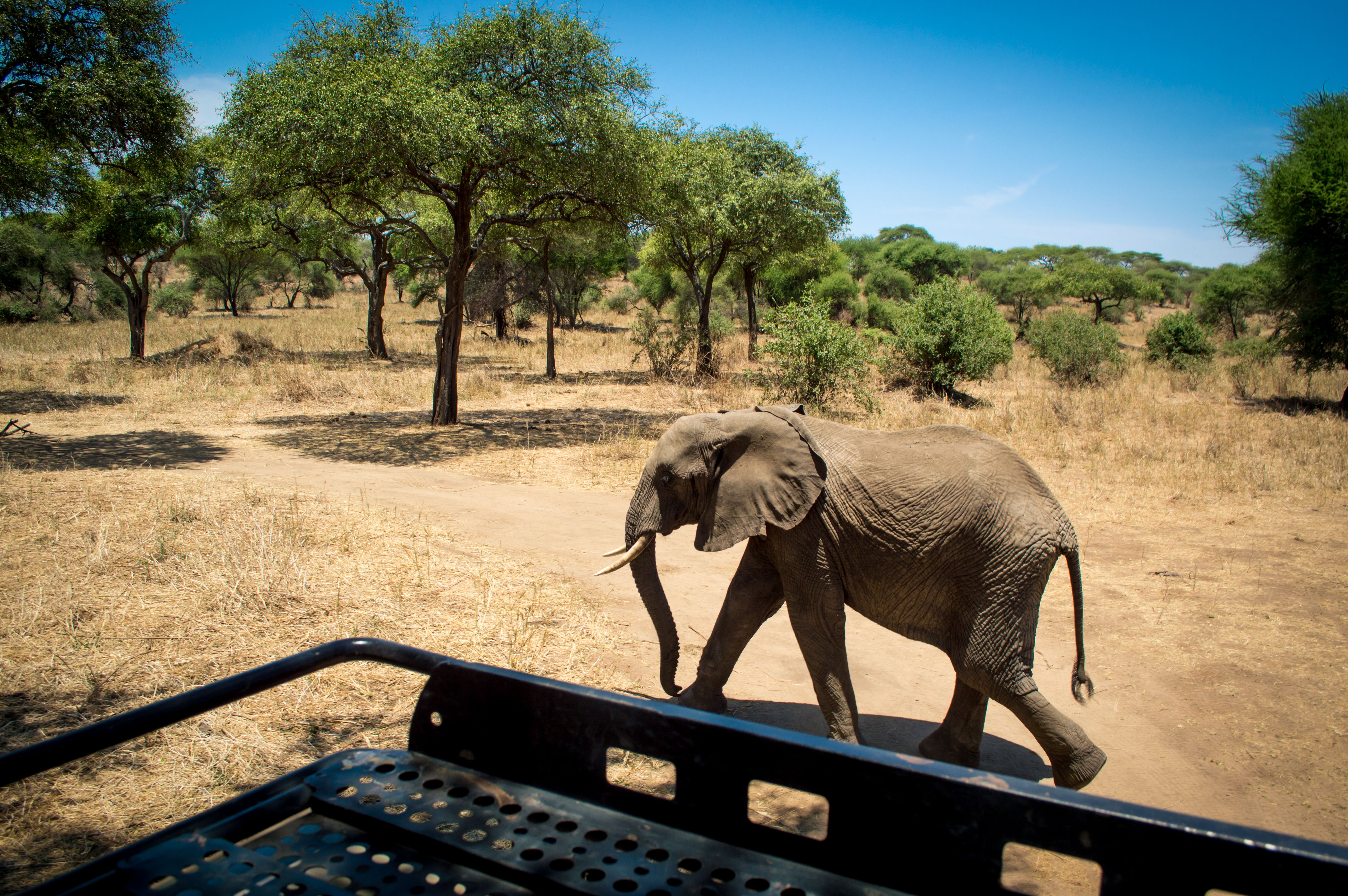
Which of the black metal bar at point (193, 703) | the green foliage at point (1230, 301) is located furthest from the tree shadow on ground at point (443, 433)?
the green foliage at point (1230, 301)

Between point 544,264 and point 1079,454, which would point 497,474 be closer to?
point 1079,454

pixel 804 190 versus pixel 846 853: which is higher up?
pixel 804 190

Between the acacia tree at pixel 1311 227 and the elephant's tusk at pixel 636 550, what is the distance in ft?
58.7

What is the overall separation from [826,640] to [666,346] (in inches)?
668

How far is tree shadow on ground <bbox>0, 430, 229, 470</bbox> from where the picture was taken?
9.30m

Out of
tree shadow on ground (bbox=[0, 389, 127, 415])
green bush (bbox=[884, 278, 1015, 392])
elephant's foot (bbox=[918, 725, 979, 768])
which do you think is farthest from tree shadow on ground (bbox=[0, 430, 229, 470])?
green bush (bbox=[884, 278, 1015, 392])

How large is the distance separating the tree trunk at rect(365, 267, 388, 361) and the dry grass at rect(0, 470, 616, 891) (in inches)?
643

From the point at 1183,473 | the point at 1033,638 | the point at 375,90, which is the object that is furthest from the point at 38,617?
the point at 1183,473

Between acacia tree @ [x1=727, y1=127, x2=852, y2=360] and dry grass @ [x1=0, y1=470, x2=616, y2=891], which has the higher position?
acacia tree @ [x1=727, y1=127, x2=852, y2=360]

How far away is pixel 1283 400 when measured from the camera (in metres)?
17.9

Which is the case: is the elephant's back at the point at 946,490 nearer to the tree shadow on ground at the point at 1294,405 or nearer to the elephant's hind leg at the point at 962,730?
the elephant's hind leg at the point at 962,730

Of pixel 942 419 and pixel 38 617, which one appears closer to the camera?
pixel 38 617

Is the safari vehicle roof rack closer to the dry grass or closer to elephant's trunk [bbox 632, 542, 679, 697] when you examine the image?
the dry grass

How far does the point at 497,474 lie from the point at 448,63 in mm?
6433
